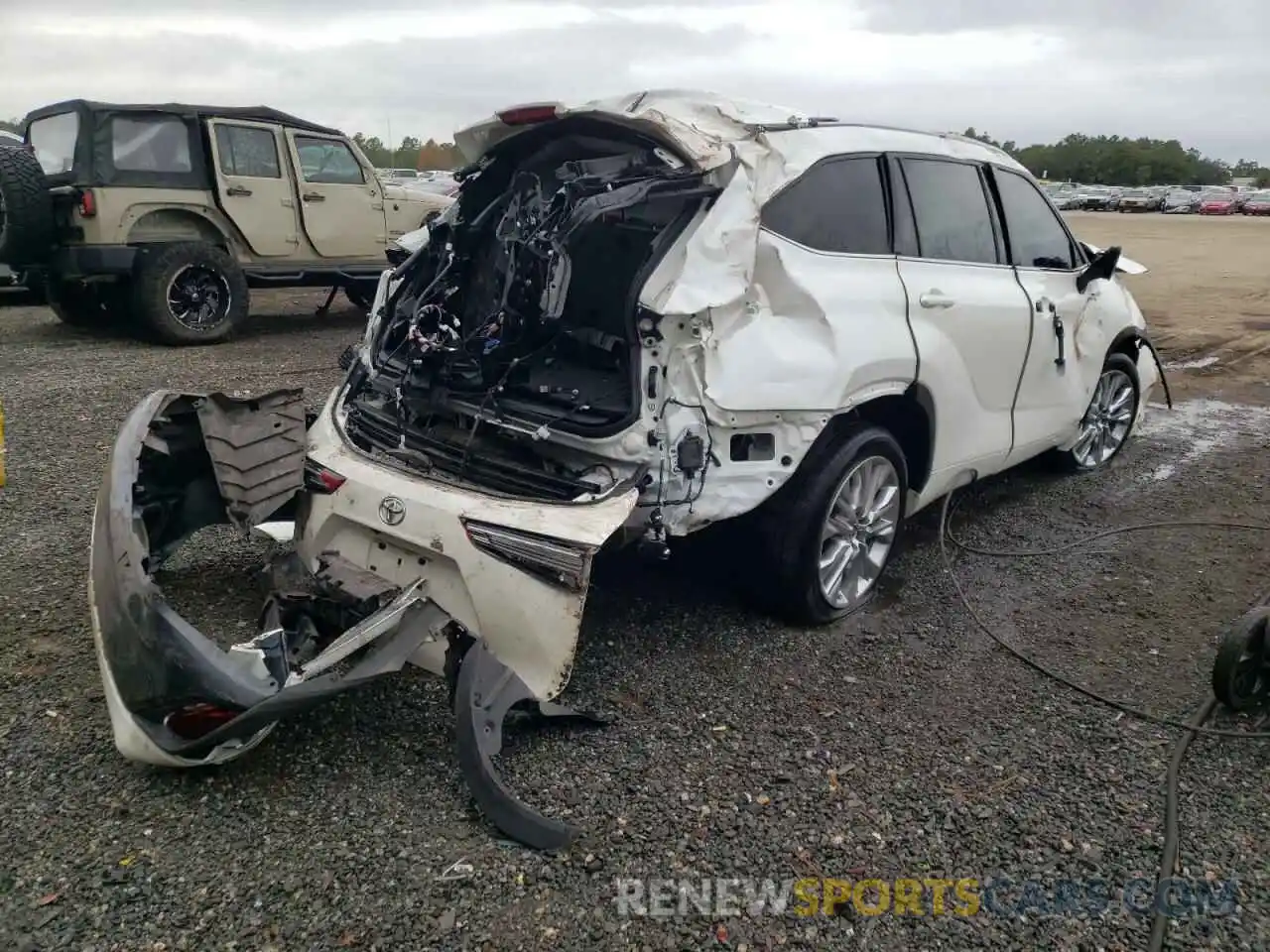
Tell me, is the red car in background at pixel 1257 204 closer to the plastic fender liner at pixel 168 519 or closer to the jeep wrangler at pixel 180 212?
the jeep wrangler at pixel 180 212

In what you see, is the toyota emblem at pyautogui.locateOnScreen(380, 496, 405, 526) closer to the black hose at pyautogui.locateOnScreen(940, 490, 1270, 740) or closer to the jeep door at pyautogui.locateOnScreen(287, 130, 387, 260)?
the black hose at pyautogui.locateOnScreen(940, 490, 1270, 740)

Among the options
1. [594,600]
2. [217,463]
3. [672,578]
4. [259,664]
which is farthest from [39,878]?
[672,578]

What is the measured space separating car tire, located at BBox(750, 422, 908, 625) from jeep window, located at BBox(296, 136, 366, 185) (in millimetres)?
7737

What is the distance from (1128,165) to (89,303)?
89.6m

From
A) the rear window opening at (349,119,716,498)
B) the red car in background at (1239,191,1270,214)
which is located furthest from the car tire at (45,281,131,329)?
the red car in background at (1239,191,1270,214)

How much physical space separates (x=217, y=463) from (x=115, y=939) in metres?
1.57

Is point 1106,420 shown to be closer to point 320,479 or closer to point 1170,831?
point 1170,831

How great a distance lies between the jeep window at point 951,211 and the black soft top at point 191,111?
7.25m

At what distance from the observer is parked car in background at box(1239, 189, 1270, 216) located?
42.1 metres

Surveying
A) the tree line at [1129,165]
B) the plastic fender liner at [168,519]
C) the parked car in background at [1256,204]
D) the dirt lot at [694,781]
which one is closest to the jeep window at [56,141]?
the dirt lot at [694,781]

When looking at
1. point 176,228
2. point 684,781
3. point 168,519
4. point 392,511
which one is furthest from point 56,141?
point 684,781

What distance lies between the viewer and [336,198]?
9.93 metres

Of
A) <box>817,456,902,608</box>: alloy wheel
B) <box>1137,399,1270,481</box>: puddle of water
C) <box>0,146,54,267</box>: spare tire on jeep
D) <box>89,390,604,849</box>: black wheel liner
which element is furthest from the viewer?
<box>0,146,54,267</box>: spare tire on jeep

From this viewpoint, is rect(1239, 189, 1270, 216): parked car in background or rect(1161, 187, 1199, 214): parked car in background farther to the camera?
rect(1161, 187, 1199, 214): parked car in background
